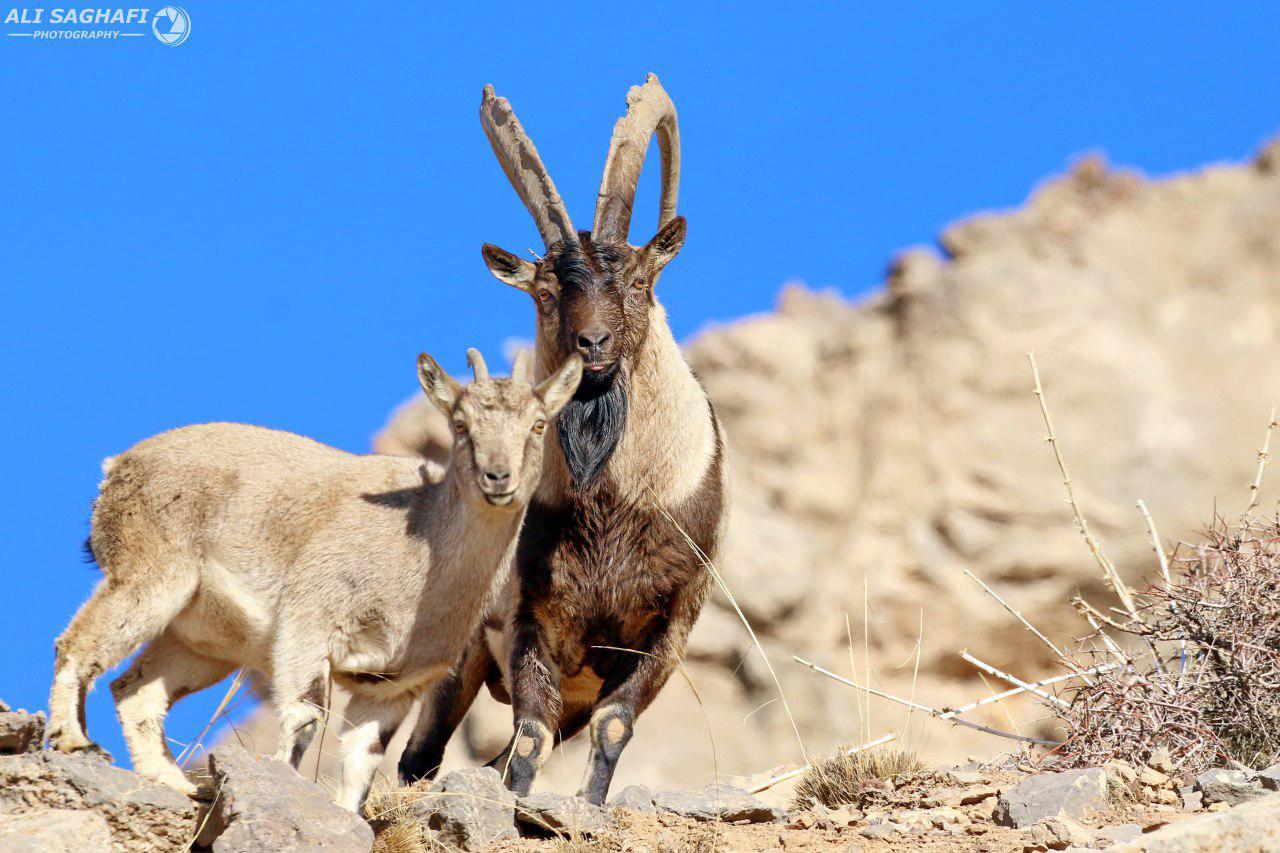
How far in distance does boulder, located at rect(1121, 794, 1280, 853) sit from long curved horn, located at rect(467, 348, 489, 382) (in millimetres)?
3475

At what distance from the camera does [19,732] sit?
5.21 metres

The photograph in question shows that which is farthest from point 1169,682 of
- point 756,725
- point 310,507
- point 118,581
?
point 756,725

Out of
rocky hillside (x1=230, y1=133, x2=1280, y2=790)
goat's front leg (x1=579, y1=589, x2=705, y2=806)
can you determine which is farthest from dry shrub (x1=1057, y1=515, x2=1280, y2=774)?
rocky hillside (x1=230, y1=133, x2=1280, y2=790)

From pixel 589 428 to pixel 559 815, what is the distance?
228 centimetres

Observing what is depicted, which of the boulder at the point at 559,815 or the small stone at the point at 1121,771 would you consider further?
the small stone at the point at 1121,771

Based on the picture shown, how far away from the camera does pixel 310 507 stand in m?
7.01

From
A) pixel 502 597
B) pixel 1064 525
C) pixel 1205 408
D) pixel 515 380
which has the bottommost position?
pixel 502 597

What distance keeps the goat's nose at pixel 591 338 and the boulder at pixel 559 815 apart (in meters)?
2.25

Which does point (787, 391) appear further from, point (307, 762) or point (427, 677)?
point (427, 677)

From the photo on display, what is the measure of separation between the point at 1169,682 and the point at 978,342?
37.0ft

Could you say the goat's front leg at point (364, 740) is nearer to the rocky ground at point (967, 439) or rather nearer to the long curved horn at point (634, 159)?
the long curved horn at point (634, 159)

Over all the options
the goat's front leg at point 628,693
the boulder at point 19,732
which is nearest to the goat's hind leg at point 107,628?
the boulder at point 19,732

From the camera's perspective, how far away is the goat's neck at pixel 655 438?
7.14 metres

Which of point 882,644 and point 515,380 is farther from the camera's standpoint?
point 882,644
